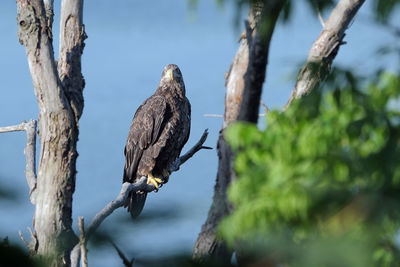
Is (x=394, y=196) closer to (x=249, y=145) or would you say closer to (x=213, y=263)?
(x=213, y=263)

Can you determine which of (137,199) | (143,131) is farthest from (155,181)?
(143,131)

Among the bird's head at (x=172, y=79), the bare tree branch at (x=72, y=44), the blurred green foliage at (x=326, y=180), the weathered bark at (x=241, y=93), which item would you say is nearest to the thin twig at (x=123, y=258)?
the blurred green foliage at (x=326, y=180)

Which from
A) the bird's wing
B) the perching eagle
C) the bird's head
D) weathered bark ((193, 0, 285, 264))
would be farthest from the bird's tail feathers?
weathered bark ((193, 0, 285, 264))

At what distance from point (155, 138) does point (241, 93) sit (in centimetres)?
473

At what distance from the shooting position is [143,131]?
25.9 ft

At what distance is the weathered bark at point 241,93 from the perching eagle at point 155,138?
4.15m

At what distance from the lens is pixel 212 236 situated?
3.63m

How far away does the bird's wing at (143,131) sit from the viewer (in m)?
7.84

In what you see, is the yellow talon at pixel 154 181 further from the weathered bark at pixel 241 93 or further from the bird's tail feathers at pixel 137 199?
the weathered bark at pixel 241 93

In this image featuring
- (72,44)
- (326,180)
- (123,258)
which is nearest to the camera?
(123,258)

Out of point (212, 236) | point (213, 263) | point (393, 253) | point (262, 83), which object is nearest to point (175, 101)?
point (212, 236)

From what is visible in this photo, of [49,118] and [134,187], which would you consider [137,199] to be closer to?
[134,187]

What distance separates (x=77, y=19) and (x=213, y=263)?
560 centimetres

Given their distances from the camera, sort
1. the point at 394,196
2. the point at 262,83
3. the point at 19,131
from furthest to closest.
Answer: the point at 19,131
the point at 262,83
the point at 394,196
